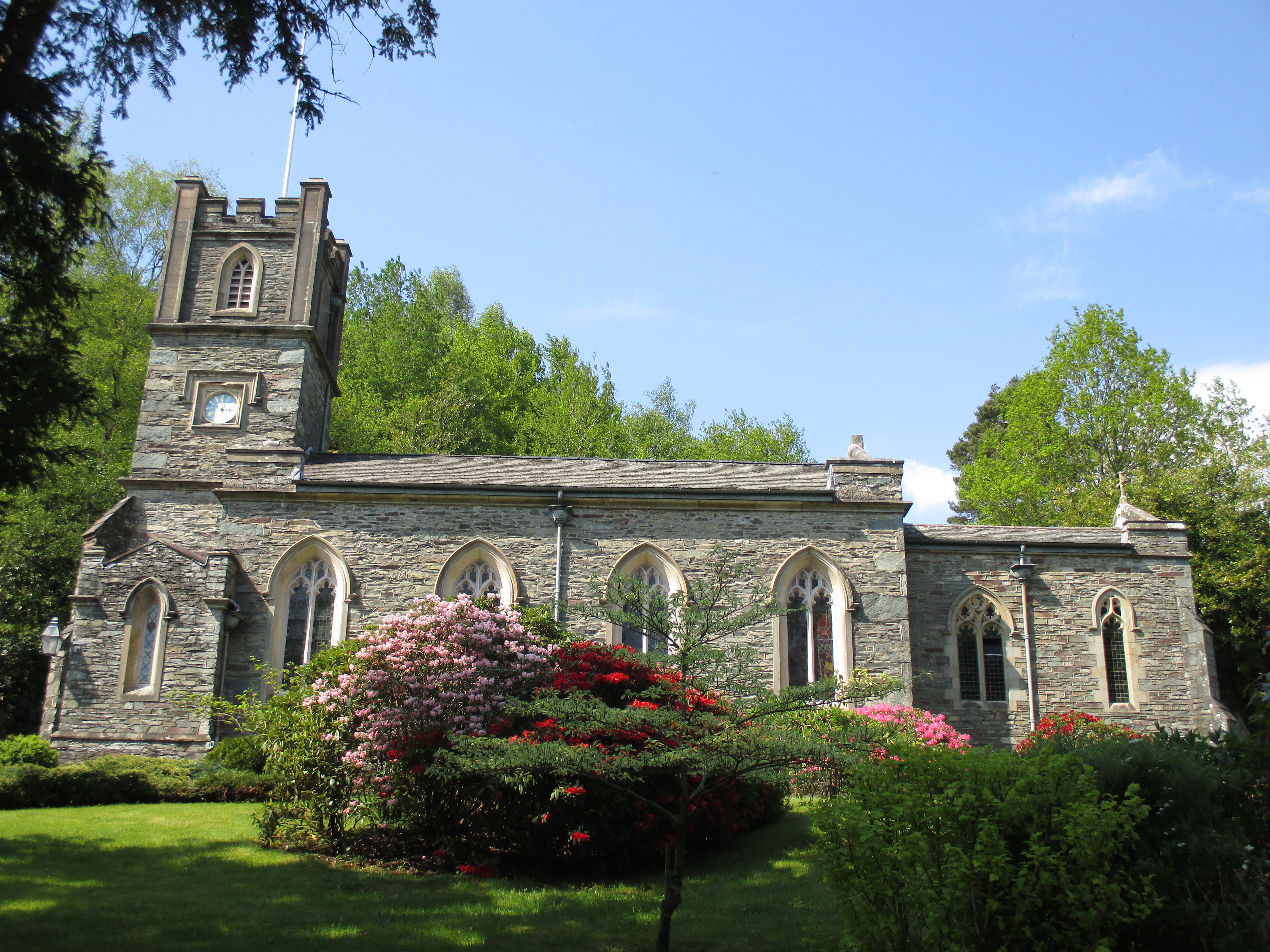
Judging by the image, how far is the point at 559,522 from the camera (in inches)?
674

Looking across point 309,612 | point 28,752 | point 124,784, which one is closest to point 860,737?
point 124,784

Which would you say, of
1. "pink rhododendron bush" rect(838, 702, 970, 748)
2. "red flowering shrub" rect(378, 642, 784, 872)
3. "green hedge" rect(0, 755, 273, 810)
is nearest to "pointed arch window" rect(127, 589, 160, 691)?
"green hedge" rect(0, 755, 273, 810)

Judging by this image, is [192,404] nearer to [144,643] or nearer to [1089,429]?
[144,643]

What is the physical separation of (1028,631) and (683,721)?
1288 cm

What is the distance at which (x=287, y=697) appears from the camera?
1175cm

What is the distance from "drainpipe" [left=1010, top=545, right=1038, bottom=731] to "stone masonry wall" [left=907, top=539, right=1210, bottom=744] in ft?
0.29

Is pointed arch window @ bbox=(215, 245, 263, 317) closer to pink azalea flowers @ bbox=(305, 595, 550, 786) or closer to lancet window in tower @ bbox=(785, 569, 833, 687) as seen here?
pink azalea flowers @ bbox=(305, 595, 550, 786)

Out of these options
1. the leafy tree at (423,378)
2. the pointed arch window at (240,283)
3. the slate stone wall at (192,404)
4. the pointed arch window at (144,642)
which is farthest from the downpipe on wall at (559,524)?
the leafy tree at (423,378)

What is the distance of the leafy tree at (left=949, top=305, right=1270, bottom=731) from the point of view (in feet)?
79.4

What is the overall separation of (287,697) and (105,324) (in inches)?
938

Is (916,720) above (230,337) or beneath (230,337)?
beneath

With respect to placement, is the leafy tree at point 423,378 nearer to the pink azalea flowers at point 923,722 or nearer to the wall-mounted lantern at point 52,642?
the wall-mounted lantern at point 52,642

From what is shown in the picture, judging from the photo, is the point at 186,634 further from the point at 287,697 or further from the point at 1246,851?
the point at 1246,851

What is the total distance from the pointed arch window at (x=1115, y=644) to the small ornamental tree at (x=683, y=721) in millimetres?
11720
